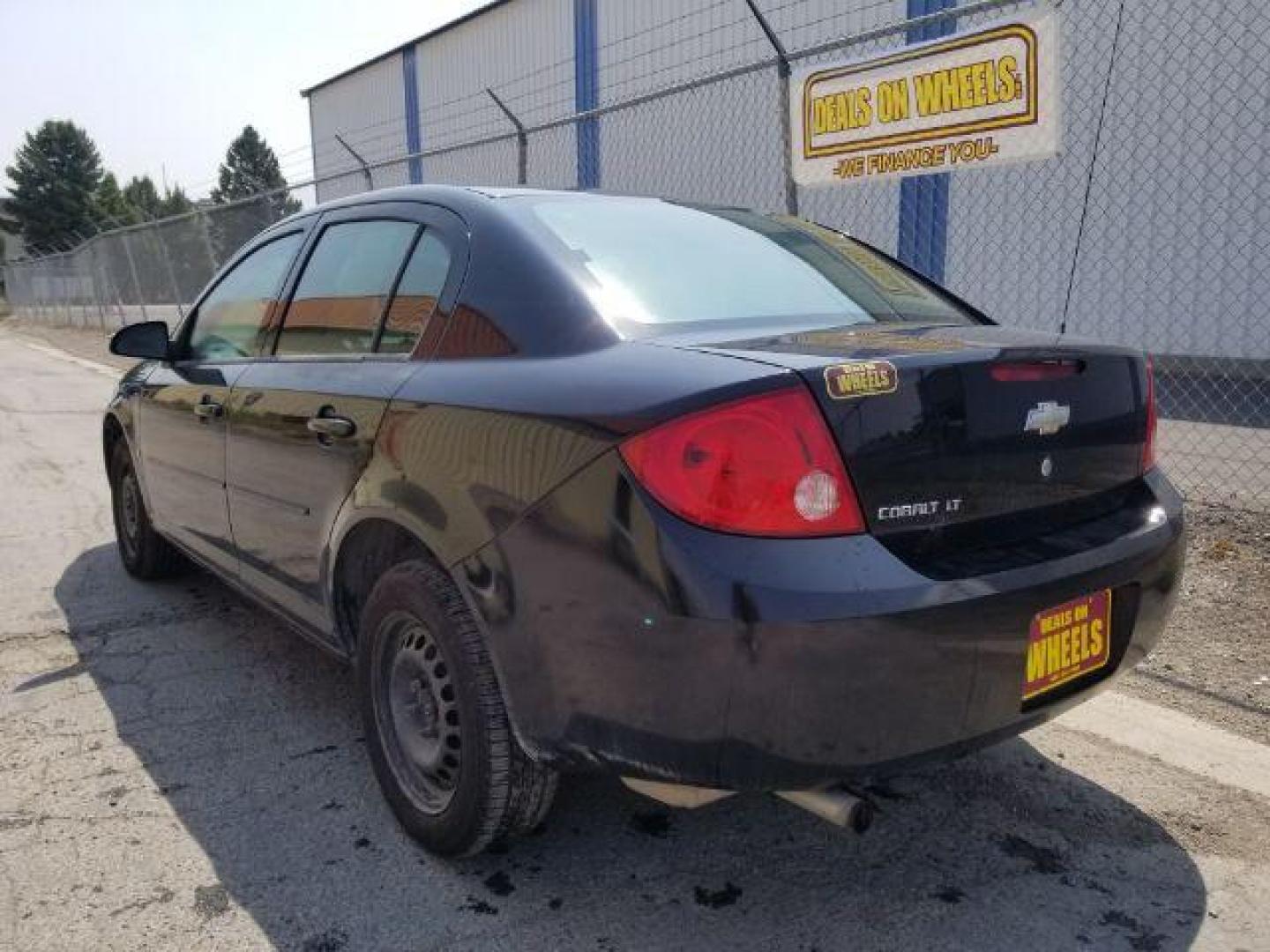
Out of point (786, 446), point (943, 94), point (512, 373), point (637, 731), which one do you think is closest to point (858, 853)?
point (637, 731)

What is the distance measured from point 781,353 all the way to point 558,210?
94cm

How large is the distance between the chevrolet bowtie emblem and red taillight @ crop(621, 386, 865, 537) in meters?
0.57

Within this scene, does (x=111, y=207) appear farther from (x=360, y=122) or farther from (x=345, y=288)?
(x=345, y=288)

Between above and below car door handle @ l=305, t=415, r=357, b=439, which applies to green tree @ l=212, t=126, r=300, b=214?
above

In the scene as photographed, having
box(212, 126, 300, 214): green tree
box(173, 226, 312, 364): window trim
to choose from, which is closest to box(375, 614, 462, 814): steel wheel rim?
box(173, 226, 312, 364): window trim

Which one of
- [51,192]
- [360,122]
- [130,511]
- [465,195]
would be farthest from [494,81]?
[51,192]

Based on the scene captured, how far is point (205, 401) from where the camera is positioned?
11.7 ft

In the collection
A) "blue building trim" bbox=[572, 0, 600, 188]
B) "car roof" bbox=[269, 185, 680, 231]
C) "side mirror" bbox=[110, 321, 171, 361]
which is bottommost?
"side mirror" bbox=[110, 321, 171, 361]

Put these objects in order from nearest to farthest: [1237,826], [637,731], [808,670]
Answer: [808,670]
[637,731]
[1237,826]

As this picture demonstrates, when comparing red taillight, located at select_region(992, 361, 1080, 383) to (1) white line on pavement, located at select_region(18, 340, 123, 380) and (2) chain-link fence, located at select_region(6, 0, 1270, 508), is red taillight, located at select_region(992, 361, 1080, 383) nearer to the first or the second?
(2) chain-link fence, located at select_region(6, 0, 1270, 508)

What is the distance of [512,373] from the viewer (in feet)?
7.39

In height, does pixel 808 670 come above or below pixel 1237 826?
above

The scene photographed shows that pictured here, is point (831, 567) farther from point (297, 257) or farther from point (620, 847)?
point (297, 257)

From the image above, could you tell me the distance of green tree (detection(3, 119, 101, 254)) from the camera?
7588 cm
